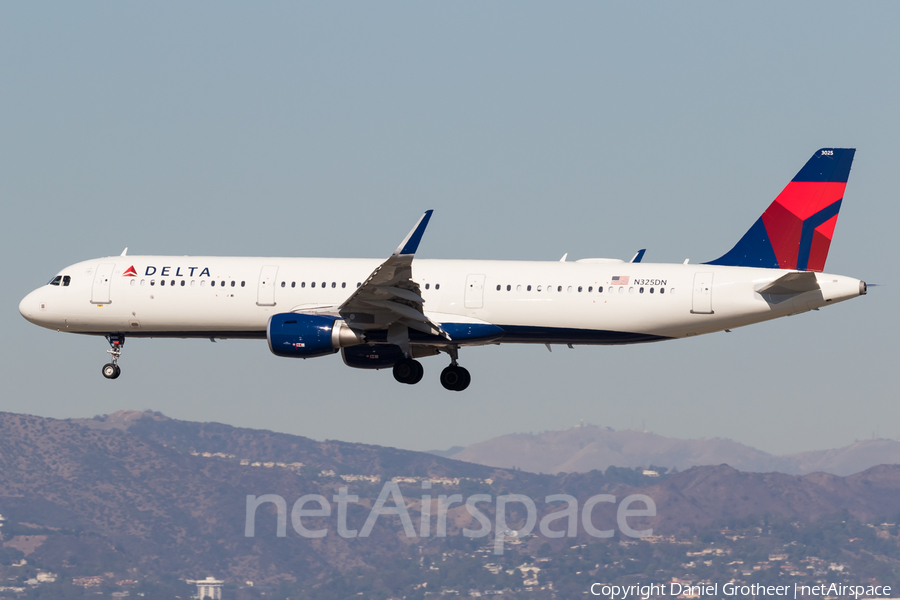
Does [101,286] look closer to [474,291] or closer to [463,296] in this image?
[463,296]

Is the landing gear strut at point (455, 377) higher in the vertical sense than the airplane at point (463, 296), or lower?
lower

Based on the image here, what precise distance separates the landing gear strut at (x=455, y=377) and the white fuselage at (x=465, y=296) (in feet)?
11.0

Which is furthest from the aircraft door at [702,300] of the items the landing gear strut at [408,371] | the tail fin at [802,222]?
the landing gear strut at [408,371]

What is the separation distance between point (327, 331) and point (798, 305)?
1867cm

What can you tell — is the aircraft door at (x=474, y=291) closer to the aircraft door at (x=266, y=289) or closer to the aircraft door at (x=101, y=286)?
the aircraft door at (x=266, y=289)

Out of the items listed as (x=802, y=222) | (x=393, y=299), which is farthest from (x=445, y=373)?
(x=802, y=222)

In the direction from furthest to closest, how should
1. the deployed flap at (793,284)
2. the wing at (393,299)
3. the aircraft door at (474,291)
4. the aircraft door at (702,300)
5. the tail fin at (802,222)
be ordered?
the tail fin at (802,222) < the aircraft door at (474,291) < the aircraft door at (702,300) < the deployed flap at (793,284) < the wing at (393,299)

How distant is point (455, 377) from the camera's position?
54.5 m

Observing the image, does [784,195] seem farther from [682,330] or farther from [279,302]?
[279,302]

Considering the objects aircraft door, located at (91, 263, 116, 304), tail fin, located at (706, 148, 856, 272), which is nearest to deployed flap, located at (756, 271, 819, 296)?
tail fin, located at (706, 148, 856, 272)

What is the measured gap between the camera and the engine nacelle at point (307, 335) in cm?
4962

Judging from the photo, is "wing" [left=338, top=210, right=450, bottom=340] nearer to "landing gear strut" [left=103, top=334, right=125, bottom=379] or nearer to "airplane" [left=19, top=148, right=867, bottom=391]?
"airplane" [left=19, top=148, right=867, bottom=391]

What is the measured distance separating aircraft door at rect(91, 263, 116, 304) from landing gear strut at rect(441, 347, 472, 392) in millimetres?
14984

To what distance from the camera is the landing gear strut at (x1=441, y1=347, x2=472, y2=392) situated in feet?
179
